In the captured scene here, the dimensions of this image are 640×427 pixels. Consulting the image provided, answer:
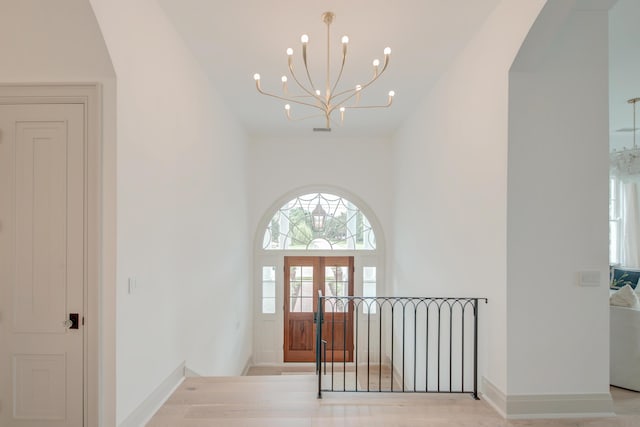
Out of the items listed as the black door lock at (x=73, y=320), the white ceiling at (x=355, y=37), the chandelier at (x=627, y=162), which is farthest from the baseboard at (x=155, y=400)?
the chandelier at (x=627, y=162)

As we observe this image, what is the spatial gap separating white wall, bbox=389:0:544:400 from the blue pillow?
424cm

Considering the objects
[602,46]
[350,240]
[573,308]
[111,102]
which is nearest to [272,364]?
[350,240]

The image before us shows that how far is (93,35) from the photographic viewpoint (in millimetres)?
2164

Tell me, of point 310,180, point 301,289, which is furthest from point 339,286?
point 310,180

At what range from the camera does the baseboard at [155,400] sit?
2600mm

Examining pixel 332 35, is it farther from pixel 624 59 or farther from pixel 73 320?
pixel 624 59

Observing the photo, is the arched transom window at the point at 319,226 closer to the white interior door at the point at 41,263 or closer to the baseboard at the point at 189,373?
the baseboard at the point at 189,373

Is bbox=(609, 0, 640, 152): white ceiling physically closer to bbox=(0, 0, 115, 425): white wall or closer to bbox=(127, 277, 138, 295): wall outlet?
bbox=(0, 0, 115, 425): white wall

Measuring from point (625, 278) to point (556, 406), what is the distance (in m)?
5.60

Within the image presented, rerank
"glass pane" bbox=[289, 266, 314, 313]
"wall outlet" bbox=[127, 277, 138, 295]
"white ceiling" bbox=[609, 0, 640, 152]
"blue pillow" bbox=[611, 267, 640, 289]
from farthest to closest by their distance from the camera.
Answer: "glass pane" bbox=[289, 266, 314, 313] < "blue pillow" bbox=[611, 267, 640, 289] < "white ceiling" bbox=[609, 0, 640, 152] < "wall outlet" bbox=[127, 277, 138, 295]

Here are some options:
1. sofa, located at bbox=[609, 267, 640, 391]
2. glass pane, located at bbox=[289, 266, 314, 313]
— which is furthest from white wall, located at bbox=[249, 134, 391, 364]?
sofa, located at bbox=[609, 267, 640, 391]

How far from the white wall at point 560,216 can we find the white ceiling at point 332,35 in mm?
776

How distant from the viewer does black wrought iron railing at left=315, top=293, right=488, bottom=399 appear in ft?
11.3

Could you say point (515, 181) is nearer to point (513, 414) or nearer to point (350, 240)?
point (513, 414)
